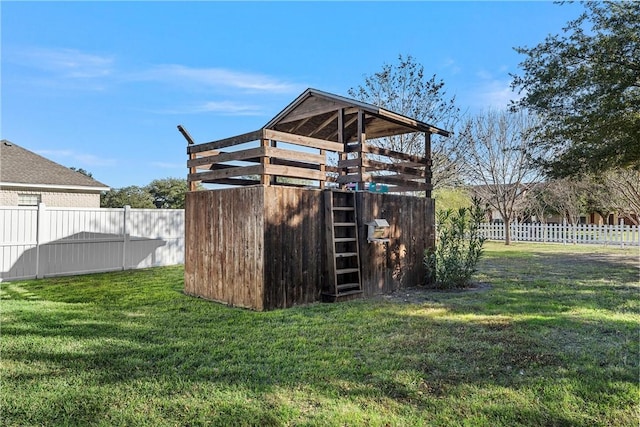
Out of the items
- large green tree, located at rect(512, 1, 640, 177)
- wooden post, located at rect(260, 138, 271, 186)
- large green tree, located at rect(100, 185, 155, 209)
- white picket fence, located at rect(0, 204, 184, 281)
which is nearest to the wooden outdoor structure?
wooden post, located at rect(260, 138, 271, 186)

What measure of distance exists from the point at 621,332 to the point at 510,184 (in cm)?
1704

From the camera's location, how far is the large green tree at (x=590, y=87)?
30.9 feet

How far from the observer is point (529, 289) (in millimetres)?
7645

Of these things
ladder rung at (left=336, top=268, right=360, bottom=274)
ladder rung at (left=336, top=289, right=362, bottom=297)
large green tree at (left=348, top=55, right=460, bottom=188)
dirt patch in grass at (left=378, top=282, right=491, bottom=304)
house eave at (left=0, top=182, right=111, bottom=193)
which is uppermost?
large green tree at (left=348, top=55, right=460, bottom=188)

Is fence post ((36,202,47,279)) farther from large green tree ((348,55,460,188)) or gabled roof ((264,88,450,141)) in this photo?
large green tree ((348,55,460,188))

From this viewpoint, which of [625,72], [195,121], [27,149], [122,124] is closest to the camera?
[625,72]

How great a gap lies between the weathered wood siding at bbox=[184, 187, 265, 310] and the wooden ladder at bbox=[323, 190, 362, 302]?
1.33 meters

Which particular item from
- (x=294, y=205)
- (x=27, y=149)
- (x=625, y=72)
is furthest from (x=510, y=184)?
(x=27, y=149)

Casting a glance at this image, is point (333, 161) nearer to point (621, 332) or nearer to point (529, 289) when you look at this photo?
point (529, 289)

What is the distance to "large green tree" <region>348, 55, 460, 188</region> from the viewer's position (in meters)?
17.7

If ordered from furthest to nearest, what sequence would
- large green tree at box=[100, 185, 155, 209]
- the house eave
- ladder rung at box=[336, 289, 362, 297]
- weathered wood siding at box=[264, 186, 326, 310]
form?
large green tree at box=[100, 185, 155, 209], the house eave, ladder rung at box=[336, 289, 362, 297], weathered wood siding at box=[264, 186, 326, 310]

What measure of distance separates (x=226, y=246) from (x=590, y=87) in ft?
35.0

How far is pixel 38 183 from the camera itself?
1496cm

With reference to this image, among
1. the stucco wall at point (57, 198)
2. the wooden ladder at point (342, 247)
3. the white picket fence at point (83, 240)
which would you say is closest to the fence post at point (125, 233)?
the white picket fence at point (83, 240)
